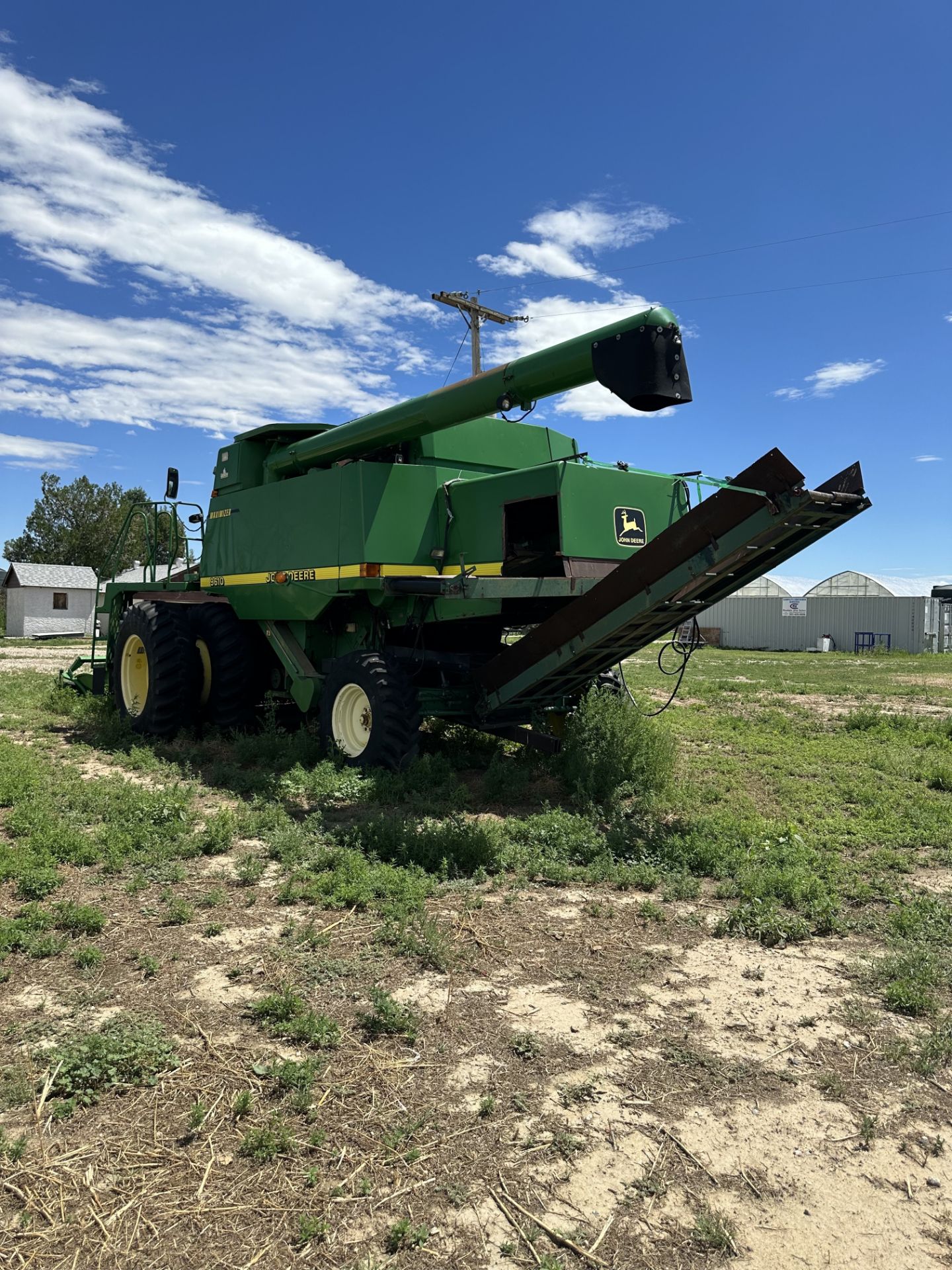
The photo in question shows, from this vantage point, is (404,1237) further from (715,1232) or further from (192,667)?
(192,667)

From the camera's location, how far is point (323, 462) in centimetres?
907

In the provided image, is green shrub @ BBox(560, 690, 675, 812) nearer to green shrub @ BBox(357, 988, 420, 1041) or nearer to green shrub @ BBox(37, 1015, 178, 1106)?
green shrub @ BBox(357, 988, 420, 1041)

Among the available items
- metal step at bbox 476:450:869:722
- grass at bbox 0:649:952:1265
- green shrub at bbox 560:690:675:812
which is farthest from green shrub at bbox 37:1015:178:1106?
metal step at bbox 476:450:869:722

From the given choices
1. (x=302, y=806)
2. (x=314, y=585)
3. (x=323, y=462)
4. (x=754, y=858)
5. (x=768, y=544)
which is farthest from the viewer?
(x=323, y=462)

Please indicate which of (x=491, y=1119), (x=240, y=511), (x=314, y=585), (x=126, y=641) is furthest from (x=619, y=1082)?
(x=126, y=641)

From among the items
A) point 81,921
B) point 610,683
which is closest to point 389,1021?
point 81,921

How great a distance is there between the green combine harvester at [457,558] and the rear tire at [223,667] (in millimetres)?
19

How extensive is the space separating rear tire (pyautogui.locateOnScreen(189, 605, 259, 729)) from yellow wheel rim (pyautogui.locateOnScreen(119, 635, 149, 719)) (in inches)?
36.4

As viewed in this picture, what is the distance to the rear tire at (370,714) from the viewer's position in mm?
7504

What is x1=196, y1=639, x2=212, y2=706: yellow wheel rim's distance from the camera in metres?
10.1

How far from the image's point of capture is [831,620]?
125ft

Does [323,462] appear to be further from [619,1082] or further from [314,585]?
[619,1082]

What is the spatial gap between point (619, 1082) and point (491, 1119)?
20.2 inches

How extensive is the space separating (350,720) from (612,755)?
235 centimetres
